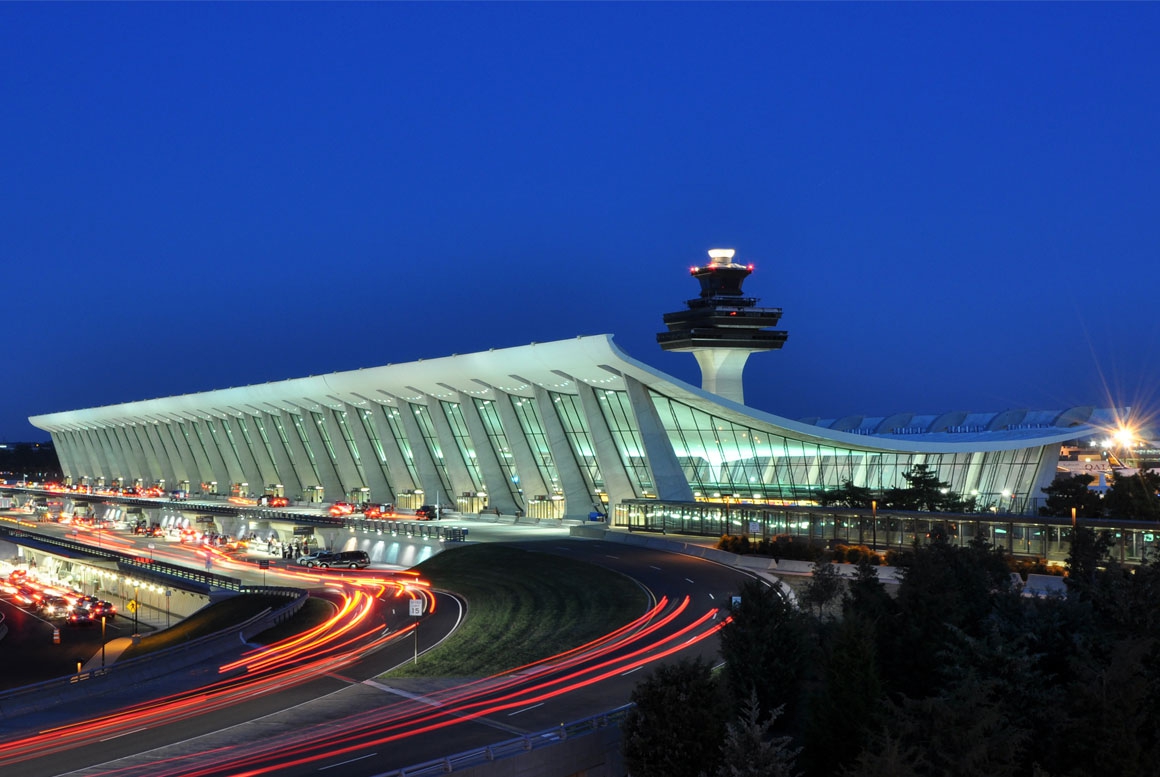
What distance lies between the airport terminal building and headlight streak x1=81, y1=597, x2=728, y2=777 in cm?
2980

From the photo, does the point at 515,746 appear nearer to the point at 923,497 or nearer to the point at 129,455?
the point at 923,497

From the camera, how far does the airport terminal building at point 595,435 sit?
6247cm

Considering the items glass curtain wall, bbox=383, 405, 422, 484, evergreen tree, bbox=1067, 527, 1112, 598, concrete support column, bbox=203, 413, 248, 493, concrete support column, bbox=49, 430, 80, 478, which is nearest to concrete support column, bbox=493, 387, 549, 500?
glass curtain wall, bbox=383, 405, 422, 484

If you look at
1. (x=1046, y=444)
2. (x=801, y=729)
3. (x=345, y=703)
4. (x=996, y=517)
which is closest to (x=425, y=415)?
(x=1046, y=444)

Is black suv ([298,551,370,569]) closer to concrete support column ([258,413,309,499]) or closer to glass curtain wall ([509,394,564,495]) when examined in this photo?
glass curtain wall ([509,394,564,495])

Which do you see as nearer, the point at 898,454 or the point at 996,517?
the point at 996,517

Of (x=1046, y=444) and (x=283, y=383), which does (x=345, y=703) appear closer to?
(x=1046, y=444)

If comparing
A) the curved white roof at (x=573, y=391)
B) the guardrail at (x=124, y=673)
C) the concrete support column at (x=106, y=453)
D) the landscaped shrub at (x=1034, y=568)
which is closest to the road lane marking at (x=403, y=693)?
the guardrail at (x=124, y=673)

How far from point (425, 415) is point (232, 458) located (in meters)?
40.8

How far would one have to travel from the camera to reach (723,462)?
6481cm

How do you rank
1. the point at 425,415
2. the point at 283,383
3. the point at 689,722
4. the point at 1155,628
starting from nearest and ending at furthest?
the point at 689,722 → the point at 1155,628 → the point at 425,415 → the point at 283,383

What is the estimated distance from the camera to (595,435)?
2559 inches

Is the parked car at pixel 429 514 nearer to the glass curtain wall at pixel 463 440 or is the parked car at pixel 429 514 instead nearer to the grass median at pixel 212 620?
the glass curtain wall at pixel 463 440

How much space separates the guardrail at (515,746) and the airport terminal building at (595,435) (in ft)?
121
